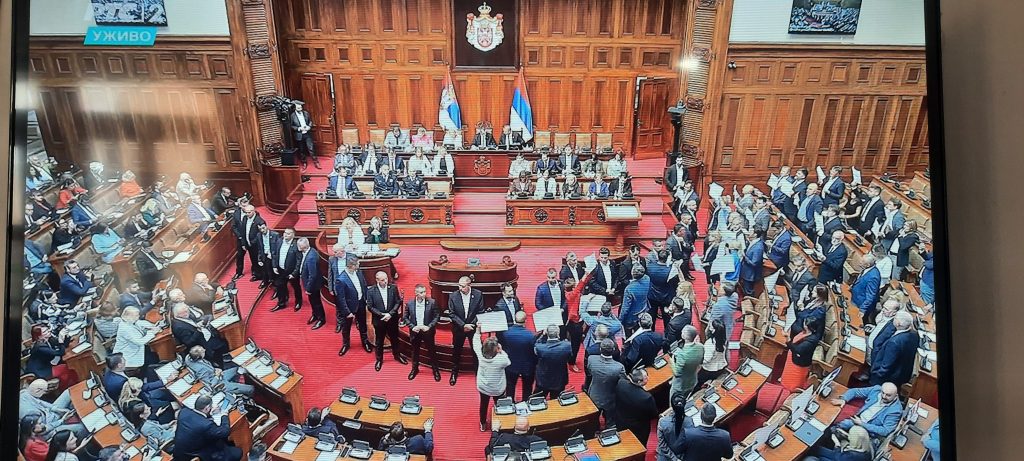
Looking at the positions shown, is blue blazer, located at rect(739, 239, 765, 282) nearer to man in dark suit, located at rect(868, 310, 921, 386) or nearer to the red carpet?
man in dark suit, located at rect(868, 310, 921, 386)

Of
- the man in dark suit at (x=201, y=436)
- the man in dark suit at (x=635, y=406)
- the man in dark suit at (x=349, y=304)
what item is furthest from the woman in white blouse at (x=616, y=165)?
the man in dark suit at (x=201, y=436)

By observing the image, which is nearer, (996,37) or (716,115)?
(996,37)

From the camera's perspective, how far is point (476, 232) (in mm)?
4648

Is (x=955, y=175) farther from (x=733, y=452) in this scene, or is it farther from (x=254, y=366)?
(x=254, y=366)

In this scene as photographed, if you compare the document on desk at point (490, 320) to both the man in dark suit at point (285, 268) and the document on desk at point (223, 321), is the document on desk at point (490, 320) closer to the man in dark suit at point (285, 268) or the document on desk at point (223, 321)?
the man in dark suit at point (285, 268)

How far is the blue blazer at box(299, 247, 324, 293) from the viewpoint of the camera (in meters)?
4.54

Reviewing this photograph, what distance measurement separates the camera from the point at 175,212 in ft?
14.6

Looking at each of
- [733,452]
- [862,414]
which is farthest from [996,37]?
[733,452]

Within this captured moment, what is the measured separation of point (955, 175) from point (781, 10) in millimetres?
1804

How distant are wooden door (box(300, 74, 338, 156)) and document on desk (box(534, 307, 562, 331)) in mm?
1995

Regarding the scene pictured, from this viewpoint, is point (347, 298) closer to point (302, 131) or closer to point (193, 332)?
point (193, 332)

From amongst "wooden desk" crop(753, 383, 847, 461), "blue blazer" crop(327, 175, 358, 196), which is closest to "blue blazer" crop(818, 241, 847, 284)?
"wooden desk" crop(753, 383, 847, 461)

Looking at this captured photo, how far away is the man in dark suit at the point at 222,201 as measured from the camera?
447cm

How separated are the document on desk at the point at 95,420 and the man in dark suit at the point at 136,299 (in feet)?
2.47
